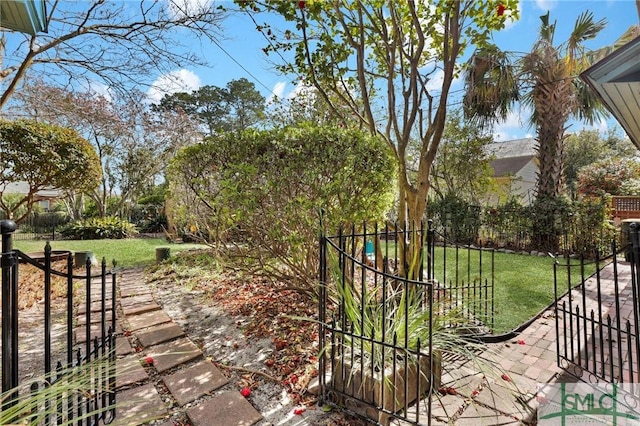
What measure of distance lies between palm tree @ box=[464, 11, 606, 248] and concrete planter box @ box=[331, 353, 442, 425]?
306 inches

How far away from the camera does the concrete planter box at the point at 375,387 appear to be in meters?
1.97

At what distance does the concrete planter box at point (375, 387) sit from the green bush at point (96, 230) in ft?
40.9

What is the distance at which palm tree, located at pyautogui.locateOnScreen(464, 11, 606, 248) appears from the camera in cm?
768

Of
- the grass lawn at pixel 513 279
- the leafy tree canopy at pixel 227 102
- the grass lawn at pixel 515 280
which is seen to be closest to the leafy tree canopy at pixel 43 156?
the grass lawn at pixel 513 279

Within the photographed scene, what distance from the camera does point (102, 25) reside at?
4914 millimetres

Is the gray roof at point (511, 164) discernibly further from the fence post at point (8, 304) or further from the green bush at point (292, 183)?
the fence post at point (8, 304)

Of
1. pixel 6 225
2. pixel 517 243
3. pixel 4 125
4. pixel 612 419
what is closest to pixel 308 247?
pixel 6 225

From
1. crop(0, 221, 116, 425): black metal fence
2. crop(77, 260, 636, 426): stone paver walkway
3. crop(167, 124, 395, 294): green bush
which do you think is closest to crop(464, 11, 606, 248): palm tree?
crop(167, 124, 395, 294): green bush

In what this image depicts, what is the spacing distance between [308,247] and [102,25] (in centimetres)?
490

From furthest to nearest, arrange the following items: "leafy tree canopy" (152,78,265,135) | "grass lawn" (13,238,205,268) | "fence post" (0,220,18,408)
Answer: "leafy tree canopy" (152,78,265,135)
"grass lawn" (13,238,205,268)
"fence post" (0,220,18,408)

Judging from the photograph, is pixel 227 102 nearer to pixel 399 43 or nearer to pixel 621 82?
pixel 399 43

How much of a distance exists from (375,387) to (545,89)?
9492 millimetres

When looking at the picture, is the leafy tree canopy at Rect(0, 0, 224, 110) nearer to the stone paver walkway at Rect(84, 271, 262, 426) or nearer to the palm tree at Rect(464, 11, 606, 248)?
the stone paver walkway at Rect(84, 271, 262, 426)

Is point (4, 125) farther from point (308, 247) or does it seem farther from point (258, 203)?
A: point (308, 247)
